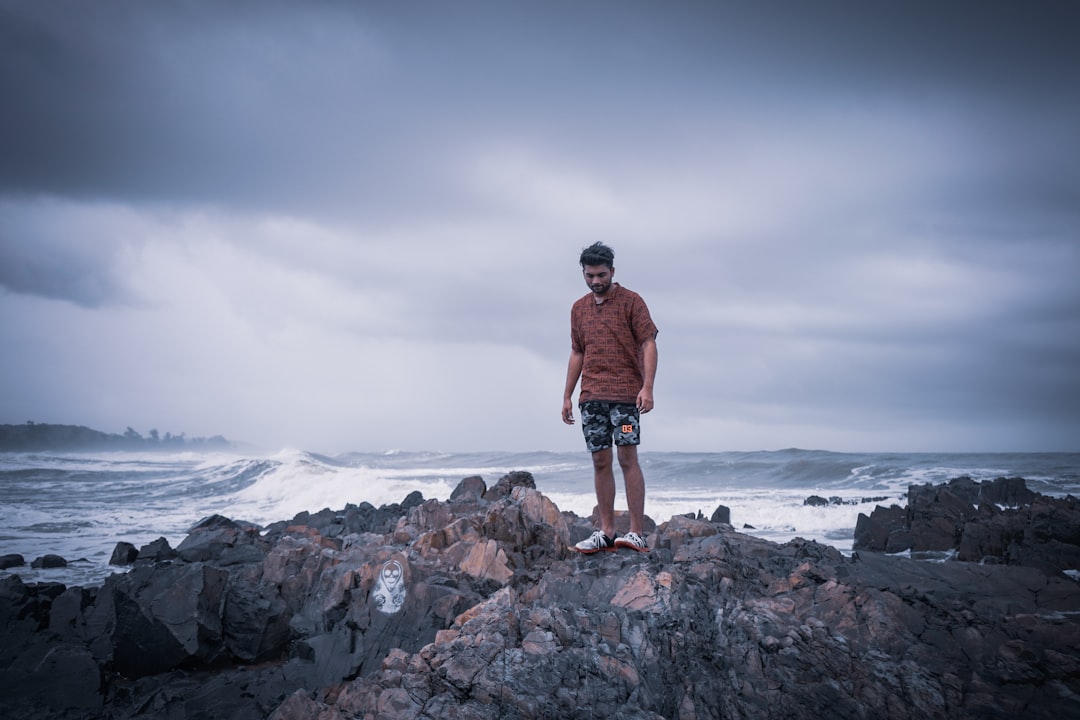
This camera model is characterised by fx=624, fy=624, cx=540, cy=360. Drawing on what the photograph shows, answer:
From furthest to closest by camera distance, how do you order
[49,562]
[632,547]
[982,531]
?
[49,562] < [982,531] < [632,547]

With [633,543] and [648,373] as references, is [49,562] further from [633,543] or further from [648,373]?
[648,373]

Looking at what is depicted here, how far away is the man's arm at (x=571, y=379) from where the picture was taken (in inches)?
203

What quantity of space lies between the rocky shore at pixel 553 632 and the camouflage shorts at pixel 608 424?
0.85 meters

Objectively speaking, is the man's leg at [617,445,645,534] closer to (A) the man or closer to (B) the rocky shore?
(A) the man

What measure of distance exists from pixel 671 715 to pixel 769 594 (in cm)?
157

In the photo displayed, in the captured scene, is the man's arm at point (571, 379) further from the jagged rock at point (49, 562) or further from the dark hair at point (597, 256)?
the jagged rock at point (49, 562)

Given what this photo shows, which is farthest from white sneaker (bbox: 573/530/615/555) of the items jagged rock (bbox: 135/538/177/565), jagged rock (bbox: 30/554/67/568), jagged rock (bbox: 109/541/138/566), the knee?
jagged rock (bbox: 30/554/67/568)

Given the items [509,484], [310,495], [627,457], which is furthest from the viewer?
[310,495]

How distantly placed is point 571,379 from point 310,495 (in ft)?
56.3

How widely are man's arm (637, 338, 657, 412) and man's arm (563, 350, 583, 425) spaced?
588 mm

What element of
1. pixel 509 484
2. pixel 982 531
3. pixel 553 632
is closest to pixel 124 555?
pixel 509 484

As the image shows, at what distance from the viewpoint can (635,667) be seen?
2.84 m

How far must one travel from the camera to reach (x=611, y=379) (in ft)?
15.9

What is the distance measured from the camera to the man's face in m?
4.76
